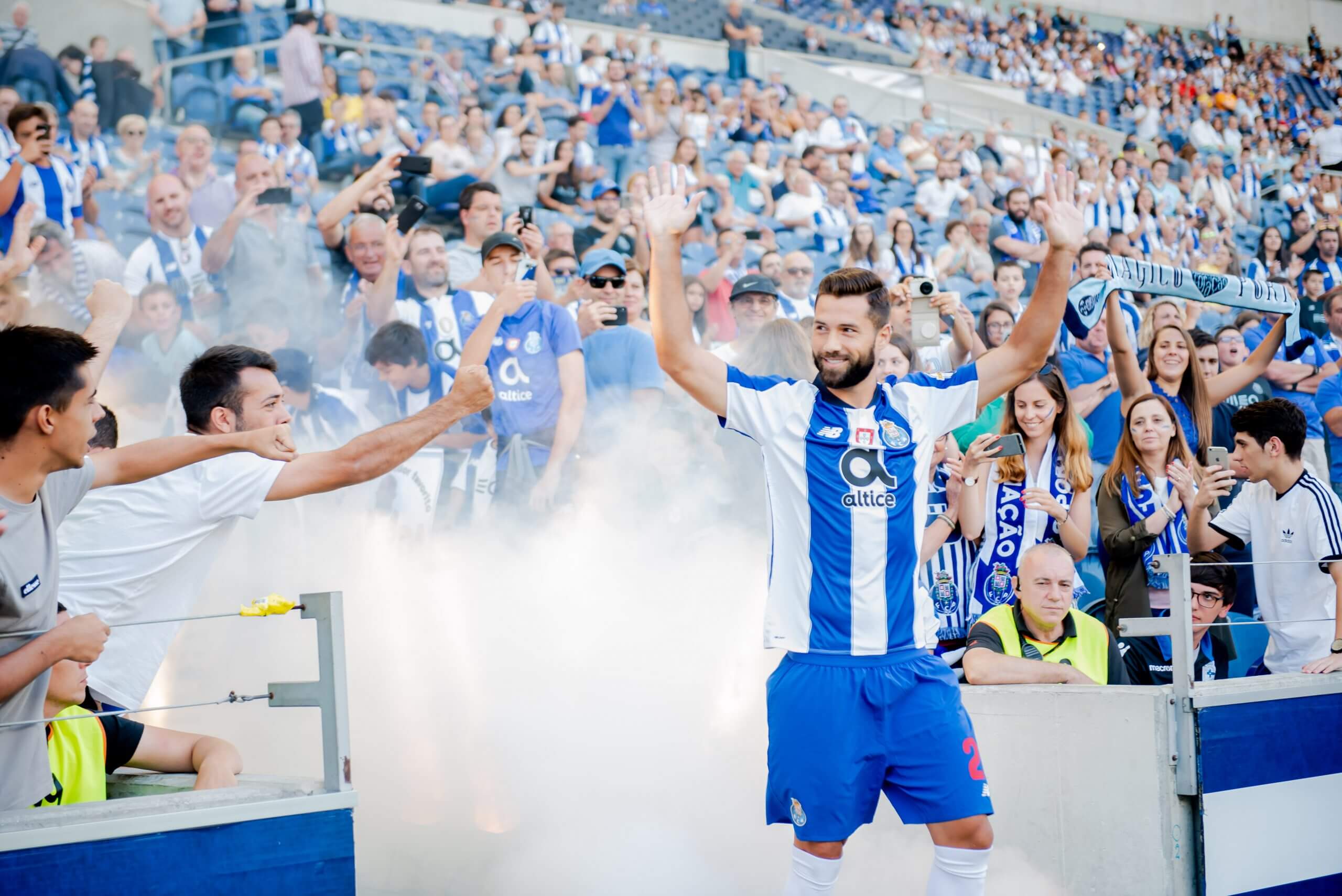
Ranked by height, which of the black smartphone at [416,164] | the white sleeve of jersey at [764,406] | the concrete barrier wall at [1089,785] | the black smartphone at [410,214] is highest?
the black smartphone at [416,164]

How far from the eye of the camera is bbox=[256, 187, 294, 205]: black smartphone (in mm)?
6531

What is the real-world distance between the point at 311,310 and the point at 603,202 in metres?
2.25

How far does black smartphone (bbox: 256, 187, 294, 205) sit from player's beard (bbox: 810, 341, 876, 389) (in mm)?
4585

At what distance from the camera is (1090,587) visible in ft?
19.3

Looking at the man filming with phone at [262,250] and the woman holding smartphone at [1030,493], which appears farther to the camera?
the man filming with phone at [262,250]

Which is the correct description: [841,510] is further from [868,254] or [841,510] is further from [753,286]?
[868,254]

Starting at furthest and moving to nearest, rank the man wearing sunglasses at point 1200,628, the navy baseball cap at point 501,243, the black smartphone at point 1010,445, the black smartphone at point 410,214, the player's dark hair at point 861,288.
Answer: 1. the black smartphone at point 410,214
2. the navy baseball cap at point 501,243
3. the man wearing sunglasses at point 1200,628
4. the black smartphone at point 1010,445
5. the player's dark hair at point 861,288

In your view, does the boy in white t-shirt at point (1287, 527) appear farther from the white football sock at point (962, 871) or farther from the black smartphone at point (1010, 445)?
the white football sock at point (962, 871)

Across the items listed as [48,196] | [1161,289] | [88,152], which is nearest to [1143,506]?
[1161,289]

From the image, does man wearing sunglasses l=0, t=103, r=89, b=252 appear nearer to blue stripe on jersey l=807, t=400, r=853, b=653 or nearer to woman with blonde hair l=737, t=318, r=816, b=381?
woman with blonde hair l=737, t=318, r=816, b=381

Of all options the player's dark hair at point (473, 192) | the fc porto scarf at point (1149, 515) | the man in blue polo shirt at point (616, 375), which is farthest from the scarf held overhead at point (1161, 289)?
the player's dark hair at point (473, 192)

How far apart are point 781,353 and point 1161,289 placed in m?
1.59

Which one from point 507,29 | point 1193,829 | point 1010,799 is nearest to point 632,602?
point 1010,799

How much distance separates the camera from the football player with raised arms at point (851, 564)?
8.72 ft
